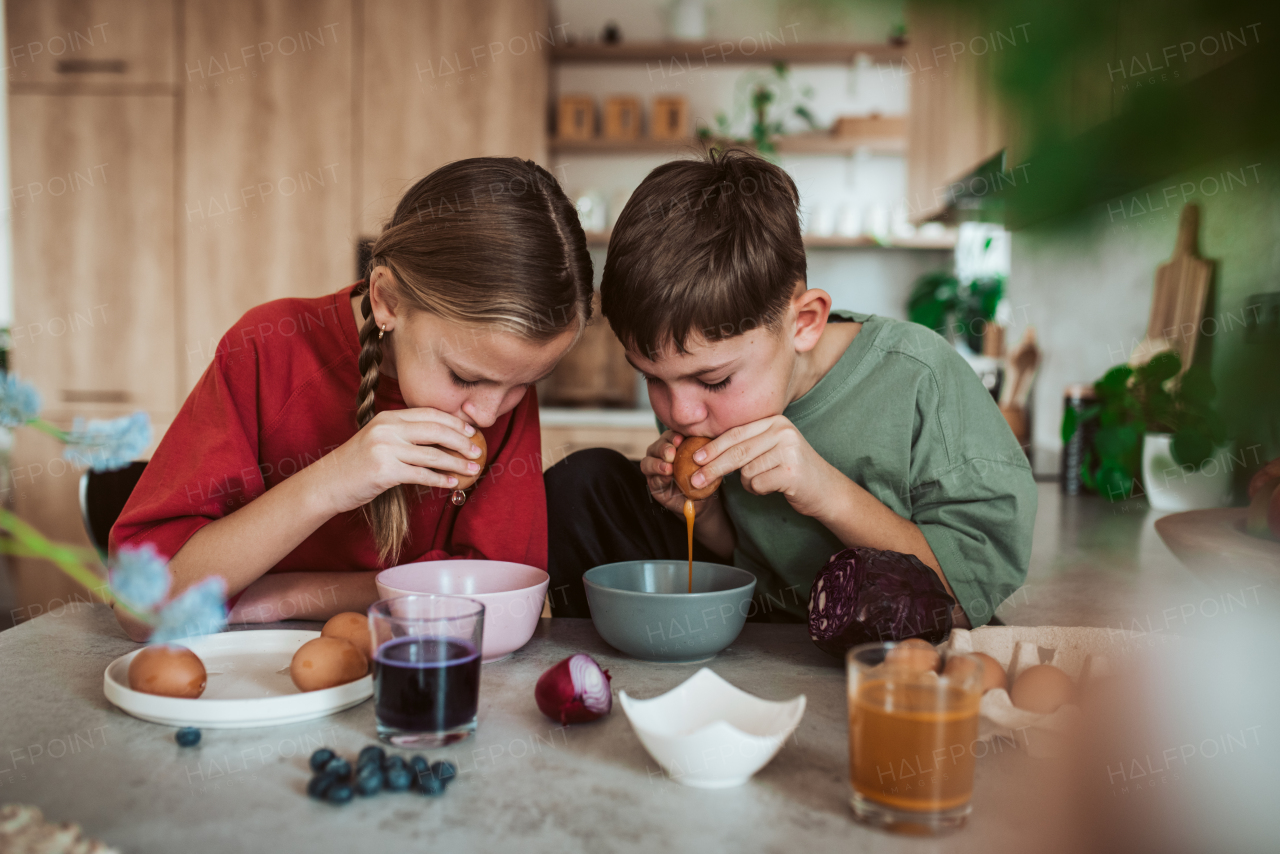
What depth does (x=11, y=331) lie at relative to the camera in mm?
3184

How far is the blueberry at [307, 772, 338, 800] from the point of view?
60 cm

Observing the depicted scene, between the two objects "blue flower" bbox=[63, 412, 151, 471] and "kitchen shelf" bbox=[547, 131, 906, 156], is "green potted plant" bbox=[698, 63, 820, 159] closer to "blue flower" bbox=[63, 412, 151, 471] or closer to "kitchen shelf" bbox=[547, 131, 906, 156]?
"kitchen shelf" bbox=[547, 131, 906, 156]

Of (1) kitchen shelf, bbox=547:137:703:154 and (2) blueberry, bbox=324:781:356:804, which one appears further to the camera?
(1) kitchen shelf, bbox=547:137:703:154

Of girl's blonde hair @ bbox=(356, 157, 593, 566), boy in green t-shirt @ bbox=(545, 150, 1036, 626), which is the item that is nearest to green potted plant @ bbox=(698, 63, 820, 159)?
boy in green t-shirt @ bbox=(545, 150, 1036, 626)

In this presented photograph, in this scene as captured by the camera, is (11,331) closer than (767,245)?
No

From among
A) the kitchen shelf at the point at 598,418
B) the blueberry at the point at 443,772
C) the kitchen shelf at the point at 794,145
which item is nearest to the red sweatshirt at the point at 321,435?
the blueberry at the point at 443,772

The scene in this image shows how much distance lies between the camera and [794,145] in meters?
3.38

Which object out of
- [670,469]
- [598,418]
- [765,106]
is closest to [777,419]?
[670,469]

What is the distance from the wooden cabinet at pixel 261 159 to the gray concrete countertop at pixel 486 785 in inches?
100

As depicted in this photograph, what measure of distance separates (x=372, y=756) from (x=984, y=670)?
0.45 m

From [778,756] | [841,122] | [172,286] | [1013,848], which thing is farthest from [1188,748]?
[172,286]

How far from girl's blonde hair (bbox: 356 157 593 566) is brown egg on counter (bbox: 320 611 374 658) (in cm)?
35

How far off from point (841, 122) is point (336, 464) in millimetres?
2825

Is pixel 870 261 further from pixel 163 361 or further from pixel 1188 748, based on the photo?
pixel 1188 748
